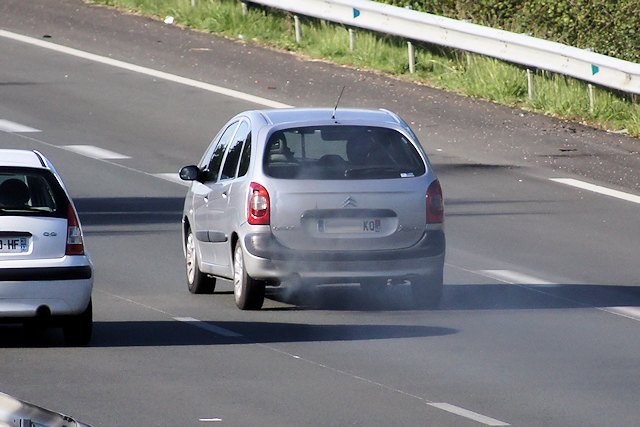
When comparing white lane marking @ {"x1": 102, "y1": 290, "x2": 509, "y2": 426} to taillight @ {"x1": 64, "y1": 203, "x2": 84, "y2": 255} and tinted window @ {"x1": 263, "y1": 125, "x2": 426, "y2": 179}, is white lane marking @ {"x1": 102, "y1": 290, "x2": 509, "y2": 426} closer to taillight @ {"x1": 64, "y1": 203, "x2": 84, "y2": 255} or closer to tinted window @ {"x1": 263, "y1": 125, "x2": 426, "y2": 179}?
tinted window @ {"x1": 263, "y1": 125, "x2": 426, "y2": 179}

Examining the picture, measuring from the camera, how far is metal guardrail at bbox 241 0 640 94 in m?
23.5

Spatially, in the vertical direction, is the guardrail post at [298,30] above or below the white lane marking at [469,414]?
above

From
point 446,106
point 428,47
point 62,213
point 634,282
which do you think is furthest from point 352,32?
point 62,213

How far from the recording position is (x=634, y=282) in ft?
53.4

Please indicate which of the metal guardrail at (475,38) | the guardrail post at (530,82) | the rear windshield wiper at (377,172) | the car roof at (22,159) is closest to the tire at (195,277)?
the rear windshield wiper at (377,172)

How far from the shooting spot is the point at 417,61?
26766mm

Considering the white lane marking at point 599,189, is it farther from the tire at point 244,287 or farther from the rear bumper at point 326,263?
the tire at point 244,287

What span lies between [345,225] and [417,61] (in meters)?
12.5

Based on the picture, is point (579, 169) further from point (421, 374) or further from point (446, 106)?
point (421, 374)

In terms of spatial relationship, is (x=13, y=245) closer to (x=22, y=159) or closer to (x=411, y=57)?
(x=22, y=159)

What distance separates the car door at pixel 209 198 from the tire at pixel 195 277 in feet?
0.47

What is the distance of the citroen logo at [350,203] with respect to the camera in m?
14.5

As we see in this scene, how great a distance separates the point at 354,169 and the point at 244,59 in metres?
12.7

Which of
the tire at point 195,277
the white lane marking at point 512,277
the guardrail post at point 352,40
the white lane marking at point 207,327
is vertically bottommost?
the white lane marking at point 207,327
